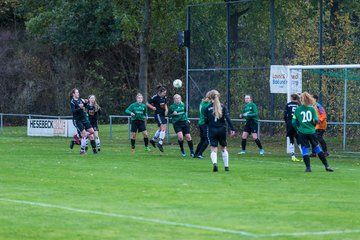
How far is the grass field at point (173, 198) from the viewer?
1296 cm

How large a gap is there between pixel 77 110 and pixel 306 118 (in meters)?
8.82

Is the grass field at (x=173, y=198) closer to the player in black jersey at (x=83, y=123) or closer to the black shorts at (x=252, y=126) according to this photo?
the player in black jersey at (x=83, y=123)

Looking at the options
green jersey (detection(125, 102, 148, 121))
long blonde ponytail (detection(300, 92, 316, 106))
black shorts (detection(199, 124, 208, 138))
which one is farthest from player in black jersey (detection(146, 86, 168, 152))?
long blonde ponytail (detection(300, 92, 316, 106))

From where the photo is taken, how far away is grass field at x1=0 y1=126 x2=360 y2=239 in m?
13.0

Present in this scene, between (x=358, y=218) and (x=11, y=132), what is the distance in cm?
3306

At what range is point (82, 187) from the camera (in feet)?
61.6

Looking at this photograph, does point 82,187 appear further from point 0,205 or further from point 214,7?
point 214,7

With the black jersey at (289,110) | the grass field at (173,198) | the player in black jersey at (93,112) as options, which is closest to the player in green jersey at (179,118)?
the grass field at (173,198)

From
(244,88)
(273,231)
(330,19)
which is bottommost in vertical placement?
(273,231)

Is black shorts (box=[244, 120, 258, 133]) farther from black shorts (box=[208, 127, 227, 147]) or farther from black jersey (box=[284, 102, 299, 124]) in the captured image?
black shorts (box=[208, 127, 227, 147])

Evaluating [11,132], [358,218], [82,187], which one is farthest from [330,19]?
[358,218]

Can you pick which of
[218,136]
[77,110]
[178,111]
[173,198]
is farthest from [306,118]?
[77,110]

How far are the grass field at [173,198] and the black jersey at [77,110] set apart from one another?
5.26ft

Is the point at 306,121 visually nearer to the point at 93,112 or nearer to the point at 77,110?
the point at 77,110
